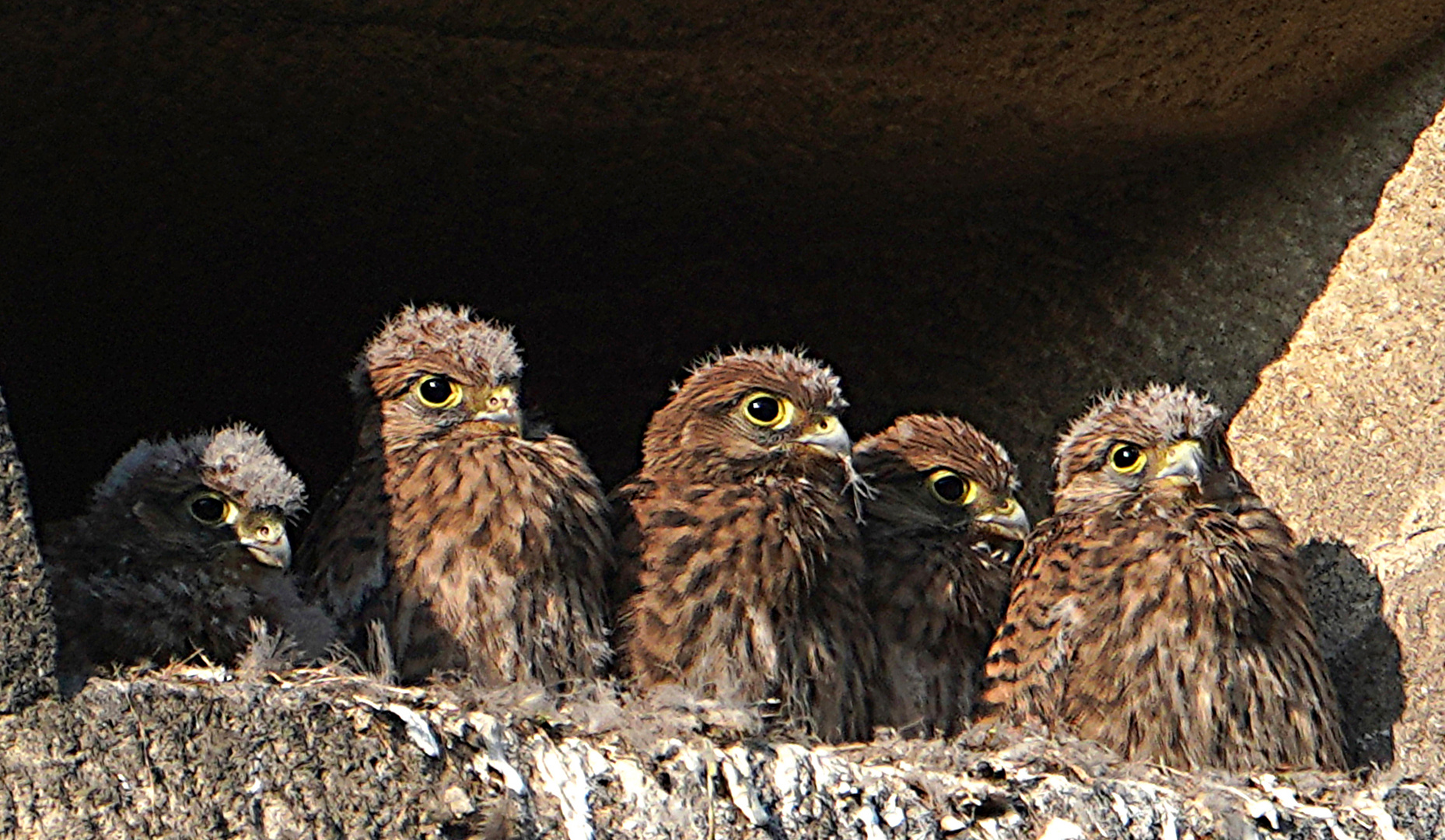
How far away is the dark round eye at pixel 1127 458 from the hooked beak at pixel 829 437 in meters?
0.54

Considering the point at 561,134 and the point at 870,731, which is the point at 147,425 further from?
the point at 870,731

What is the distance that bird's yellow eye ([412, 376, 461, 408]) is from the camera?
13.2 ft

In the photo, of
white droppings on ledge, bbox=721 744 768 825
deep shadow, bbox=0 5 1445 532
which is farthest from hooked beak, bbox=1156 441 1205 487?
white droppings on ledge, bbox=721 744 768 825

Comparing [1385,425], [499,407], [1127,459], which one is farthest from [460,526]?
[1385,425]

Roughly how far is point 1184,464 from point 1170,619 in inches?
14.3

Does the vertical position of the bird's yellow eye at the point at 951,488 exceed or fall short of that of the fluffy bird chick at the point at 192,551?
it exceeds it

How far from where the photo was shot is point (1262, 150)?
183 inches

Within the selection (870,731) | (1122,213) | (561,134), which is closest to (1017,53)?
(1122,213)

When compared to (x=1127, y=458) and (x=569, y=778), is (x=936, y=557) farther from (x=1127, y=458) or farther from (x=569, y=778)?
(x=569, y=778)

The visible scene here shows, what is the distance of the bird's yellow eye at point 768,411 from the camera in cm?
414

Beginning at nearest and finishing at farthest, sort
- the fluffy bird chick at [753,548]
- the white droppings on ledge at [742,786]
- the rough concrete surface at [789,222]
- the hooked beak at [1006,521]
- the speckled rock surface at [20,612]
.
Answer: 1. the speckled rock surface at [20,612]
2. the white droppings on ledge at [742,786]
3. the fluffy bird chick at [753,548]
4. the rough concrete surface at [789,222]
5. the hooked beak at [1006,521]

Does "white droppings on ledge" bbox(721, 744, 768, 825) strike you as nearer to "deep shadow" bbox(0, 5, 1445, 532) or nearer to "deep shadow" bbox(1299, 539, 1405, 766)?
"deep shadow" bbox(1299, 539, 1405, 766)

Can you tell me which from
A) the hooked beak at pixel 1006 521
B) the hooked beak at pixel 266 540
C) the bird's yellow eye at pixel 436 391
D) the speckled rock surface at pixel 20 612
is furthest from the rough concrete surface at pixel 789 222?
the speckled rock surface at pixel 20 612

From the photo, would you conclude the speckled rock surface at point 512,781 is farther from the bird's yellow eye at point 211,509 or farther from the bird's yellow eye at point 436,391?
the bird's yellow eye at point 436,391
